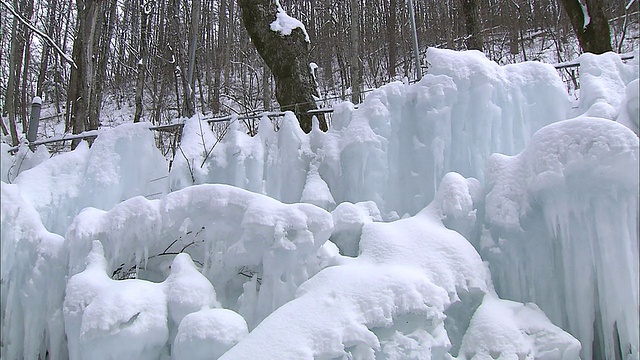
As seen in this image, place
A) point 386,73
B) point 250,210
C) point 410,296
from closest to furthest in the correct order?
point 410,296 < point 250,210 < point 386,73

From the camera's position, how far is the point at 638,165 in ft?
10.4

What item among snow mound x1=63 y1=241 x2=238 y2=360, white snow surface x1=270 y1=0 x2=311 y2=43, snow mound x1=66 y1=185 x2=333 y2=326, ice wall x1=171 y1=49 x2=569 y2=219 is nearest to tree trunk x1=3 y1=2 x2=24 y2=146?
white snow surface x1=270 y1=0 x2=311 y2=43

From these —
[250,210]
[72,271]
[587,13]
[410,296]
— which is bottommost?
[410,296]

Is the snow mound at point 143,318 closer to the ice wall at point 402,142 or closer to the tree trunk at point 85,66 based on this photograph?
the ice wall at point 402,142

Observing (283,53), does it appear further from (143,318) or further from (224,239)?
(143,318)

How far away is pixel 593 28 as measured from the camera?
7164mm

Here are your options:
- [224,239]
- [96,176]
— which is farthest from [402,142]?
[96,176]

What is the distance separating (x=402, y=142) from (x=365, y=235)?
4.63 ft

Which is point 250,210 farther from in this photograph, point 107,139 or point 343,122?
point 107,139

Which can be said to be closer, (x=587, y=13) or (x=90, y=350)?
(x=90, y=350)

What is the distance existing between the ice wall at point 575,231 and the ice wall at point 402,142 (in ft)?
2.54

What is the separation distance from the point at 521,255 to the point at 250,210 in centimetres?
193

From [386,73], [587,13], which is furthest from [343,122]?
[386,73]

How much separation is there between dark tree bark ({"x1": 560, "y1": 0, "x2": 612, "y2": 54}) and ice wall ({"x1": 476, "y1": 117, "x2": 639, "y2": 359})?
4.27 metres
